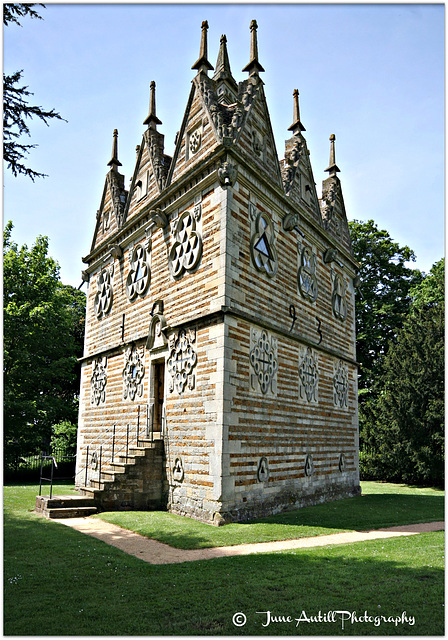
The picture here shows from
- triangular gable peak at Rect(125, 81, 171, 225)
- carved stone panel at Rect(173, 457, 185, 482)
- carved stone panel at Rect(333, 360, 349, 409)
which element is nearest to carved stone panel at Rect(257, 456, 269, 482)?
carved stone panel at Rect(173, 457, 185, 482)

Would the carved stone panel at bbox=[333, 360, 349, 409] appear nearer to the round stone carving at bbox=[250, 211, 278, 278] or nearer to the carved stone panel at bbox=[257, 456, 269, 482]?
the round stone carving at bbox=[250, 211, 278, 278]

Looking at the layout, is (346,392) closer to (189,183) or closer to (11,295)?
(189,183)

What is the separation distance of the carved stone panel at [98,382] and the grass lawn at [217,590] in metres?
9.25

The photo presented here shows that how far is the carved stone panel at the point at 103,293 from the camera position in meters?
18.8

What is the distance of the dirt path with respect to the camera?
322 inches

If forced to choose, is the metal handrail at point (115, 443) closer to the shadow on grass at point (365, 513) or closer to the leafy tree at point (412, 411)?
the shadow on grass at point (365, 513)

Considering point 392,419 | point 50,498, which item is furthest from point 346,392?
point 50,498

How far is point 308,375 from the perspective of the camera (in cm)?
1585

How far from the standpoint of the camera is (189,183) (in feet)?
45.8

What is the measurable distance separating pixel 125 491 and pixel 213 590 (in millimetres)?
6894

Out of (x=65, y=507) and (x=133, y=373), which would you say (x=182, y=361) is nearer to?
(x=133, y=373)

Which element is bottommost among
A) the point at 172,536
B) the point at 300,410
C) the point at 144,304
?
the point at 172,536

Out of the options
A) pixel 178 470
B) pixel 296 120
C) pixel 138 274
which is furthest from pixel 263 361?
pixel 296 120

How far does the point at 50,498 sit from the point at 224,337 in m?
5.99
